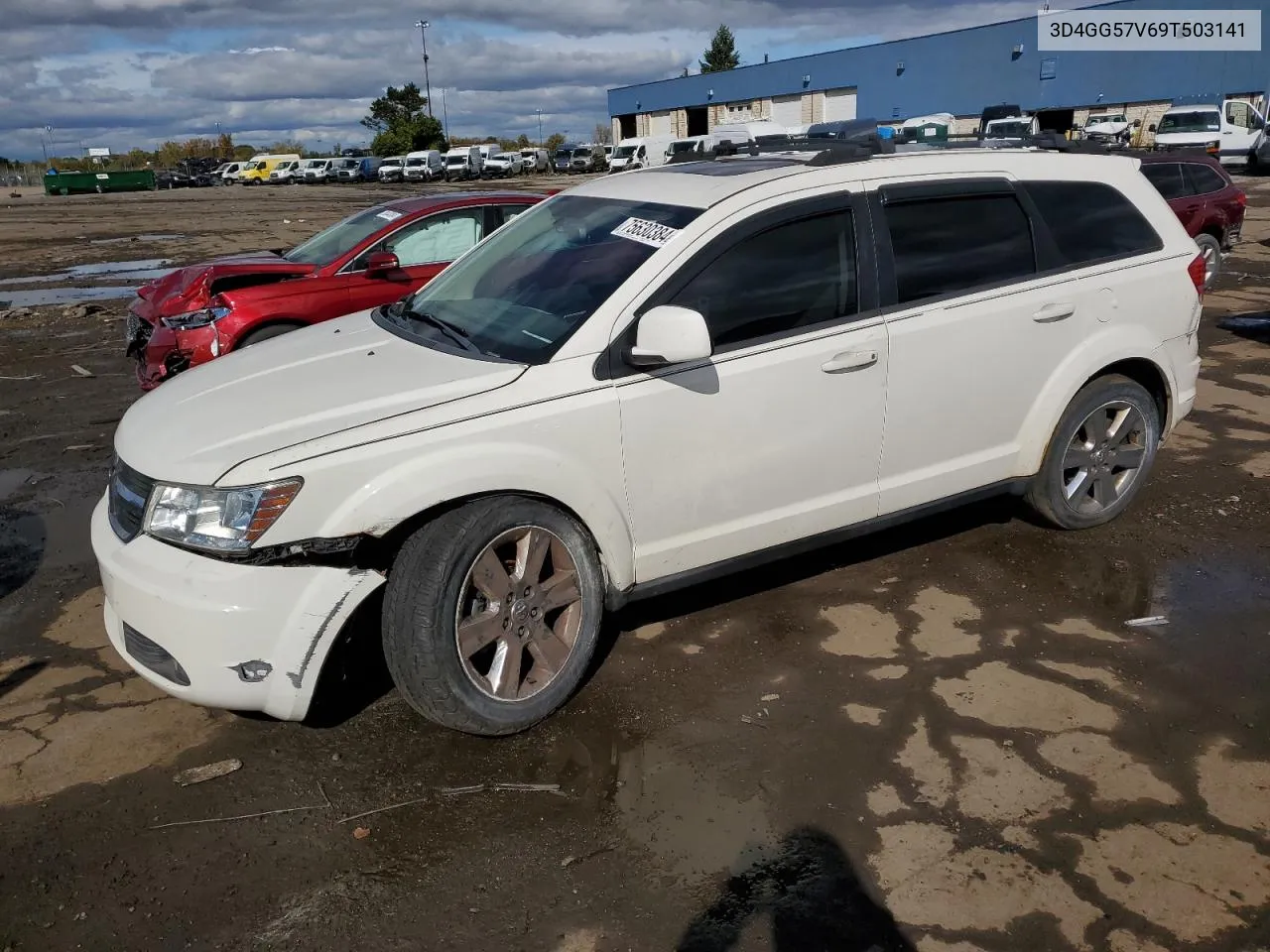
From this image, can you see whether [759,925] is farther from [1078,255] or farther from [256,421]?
[1078,255]

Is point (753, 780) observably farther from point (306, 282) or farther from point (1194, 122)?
point (1194, 122)

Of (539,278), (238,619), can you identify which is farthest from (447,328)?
(238,619)

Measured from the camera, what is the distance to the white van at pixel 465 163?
57.4 meters

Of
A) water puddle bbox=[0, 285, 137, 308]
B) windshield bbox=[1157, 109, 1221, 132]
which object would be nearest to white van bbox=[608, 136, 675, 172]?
windshield bbox=[1157, 109, 1221, 132]

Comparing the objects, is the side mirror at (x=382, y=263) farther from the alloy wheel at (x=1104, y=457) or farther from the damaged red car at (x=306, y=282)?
the alloy wheel at (x=1104, y=457)

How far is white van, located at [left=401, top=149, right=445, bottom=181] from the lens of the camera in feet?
188

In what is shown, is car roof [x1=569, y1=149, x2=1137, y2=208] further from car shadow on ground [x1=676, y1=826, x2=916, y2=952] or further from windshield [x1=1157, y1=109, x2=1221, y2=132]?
windshield [x1=1157, y1=109, x2=1221, y2=132]

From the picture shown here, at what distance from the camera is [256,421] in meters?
3.33

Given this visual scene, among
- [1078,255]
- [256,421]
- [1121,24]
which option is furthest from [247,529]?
[1121,24]

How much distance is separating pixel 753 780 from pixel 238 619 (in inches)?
68.3

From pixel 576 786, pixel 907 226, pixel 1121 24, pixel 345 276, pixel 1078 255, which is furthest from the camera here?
pixel 1121 24

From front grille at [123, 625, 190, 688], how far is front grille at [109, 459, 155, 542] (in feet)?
1.09

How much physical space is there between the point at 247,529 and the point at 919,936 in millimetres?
2269

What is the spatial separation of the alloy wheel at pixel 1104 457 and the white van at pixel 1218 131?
104 feet
